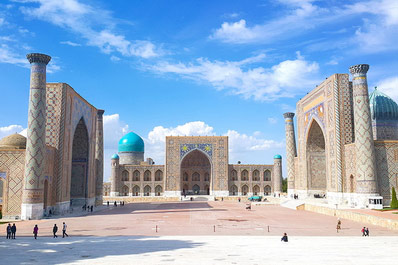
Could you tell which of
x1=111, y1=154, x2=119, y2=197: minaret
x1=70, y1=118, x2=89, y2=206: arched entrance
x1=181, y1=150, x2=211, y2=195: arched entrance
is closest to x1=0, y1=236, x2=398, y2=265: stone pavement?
x1=70, y1=118, x2=89, y2=206: arched entrance

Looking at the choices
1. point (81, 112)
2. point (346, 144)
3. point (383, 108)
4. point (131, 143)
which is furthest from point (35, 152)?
point (131, 143)

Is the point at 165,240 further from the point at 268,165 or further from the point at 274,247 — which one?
the point at 268,165

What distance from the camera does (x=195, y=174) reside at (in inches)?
2324

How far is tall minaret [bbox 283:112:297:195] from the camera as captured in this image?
44.6m

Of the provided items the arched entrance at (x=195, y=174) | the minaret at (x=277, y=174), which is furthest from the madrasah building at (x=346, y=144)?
the arched entrance at (x=195, y=174)

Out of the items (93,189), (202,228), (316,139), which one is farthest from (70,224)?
(316,139)

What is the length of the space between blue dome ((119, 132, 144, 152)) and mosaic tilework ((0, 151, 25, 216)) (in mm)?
39576

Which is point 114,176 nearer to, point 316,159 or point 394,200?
point 316,159

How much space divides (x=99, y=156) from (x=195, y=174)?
22.3 m

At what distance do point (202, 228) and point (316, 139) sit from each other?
24172 millimetres

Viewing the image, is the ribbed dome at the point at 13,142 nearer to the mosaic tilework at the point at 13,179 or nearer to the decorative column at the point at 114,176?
the mosaic tilework at the point at 13,179

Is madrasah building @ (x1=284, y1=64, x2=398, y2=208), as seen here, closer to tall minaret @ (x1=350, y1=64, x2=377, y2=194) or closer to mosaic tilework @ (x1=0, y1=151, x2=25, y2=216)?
tall minaret @ (x1=350, y1=64, x2=377, y2=194)

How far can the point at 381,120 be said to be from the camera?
37.9 meters

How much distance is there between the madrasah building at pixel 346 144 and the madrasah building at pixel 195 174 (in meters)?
13.3
